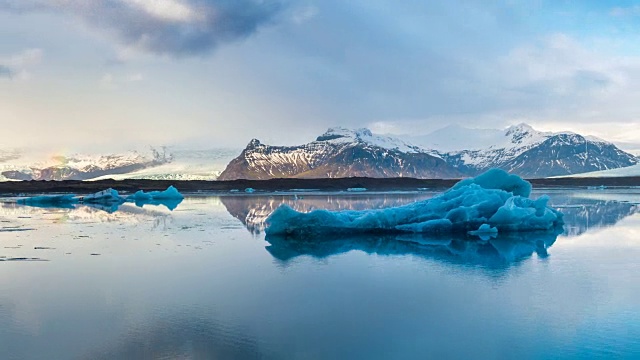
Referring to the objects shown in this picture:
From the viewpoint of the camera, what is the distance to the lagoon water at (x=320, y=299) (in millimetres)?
4512

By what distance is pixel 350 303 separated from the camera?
600 cm

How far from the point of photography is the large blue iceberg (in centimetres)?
1218

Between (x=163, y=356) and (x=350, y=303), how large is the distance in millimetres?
2317

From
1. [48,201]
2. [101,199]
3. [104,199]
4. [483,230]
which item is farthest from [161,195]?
[483,230]

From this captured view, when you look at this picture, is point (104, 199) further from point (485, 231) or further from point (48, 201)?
point (485, 231)

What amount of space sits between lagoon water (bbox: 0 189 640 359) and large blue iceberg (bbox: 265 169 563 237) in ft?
3.18

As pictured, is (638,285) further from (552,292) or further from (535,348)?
(535,348)

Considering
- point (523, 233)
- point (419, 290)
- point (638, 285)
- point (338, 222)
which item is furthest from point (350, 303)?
point (523, 233)

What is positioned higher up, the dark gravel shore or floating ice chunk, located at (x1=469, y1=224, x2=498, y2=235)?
the dark gravel shore

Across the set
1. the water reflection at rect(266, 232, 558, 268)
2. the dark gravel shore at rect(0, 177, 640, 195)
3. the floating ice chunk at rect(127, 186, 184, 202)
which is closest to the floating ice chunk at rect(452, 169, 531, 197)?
the water reflection at rect(266, 232, 558, 268)

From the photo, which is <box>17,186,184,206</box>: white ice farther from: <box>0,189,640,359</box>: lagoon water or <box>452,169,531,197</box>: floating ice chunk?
<box>452,169,531,197</box>: floating ice chunk

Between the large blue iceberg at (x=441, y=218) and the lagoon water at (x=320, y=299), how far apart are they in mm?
970

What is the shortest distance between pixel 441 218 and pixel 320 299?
299 inches

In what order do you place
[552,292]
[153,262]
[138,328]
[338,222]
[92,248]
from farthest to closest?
[338,222], [92,248], [153,262], [552,292], [138,328]
